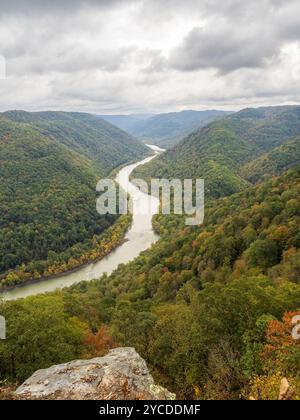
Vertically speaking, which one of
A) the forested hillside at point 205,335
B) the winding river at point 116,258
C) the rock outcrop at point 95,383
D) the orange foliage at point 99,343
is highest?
the rock outcrop at point 95,383

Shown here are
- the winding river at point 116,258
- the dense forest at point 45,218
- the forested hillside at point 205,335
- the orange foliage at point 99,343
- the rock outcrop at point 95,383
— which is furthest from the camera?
the dense forest at point 45,218

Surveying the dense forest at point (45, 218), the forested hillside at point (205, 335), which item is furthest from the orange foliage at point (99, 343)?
the dense forest at point (45, 218)

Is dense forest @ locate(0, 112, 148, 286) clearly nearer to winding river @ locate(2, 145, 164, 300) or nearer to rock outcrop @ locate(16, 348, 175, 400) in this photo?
winding river @ locate(2, 145, 164, 300)

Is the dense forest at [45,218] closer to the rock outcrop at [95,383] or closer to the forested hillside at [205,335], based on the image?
the forested hillside at [205,335]

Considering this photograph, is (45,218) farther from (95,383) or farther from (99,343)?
(95,383)

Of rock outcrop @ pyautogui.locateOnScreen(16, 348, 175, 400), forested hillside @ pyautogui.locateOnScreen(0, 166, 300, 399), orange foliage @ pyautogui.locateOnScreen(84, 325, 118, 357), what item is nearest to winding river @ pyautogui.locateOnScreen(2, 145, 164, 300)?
forested hillside @ pyautogui.locateOnScreen(0, 166, 300, 399)

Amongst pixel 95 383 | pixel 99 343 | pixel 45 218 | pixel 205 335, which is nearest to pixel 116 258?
pixel 45 218

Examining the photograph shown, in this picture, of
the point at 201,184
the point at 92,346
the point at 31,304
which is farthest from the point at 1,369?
the point at 201,184

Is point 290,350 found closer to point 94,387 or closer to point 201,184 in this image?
point 94,387
